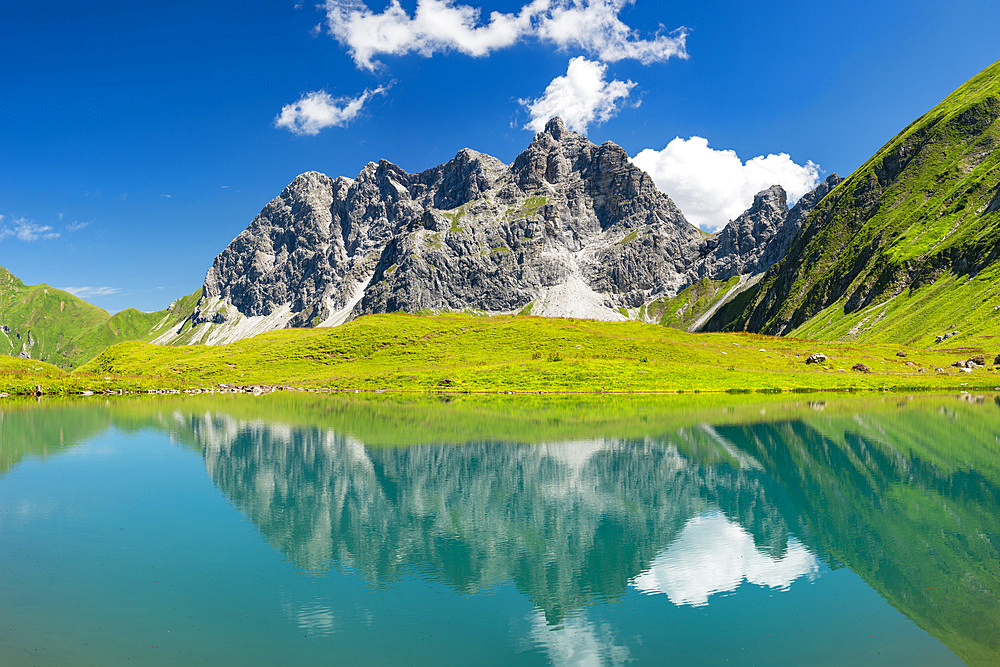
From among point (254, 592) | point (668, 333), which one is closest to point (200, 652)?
point (254, 592)

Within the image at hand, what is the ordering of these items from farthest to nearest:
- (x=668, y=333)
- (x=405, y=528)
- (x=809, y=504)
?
1. (x=668, y=333)
2. (x=809, y=504)
3. (x=405, y=528)

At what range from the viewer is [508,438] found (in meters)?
40.6

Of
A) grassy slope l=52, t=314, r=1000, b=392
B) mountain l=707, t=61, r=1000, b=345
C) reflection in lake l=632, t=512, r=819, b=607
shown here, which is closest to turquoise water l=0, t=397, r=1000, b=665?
reflection in lake l=632, t=512, r=819, b=607

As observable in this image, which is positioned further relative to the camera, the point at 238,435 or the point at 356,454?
the point at 238,435

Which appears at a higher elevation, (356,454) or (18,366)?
(18,366)

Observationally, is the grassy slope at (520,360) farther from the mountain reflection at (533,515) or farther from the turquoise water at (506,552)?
the mountain reflection at (533,515)

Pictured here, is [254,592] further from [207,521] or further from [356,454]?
[356,454]

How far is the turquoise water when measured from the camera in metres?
12.0

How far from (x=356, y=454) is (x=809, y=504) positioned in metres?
24.9

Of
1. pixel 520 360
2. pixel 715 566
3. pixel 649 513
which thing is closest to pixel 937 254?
pixel 520 360

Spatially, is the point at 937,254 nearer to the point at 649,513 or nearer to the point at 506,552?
the point at 649,513

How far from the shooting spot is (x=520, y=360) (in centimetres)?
9625

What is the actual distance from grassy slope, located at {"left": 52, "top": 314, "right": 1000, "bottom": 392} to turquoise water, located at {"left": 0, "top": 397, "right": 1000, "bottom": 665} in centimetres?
4443

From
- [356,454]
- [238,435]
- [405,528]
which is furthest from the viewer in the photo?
[238,435]
